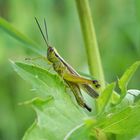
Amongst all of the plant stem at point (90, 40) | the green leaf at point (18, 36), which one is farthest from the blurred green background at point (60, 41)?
the plant stem at point (90, 40)

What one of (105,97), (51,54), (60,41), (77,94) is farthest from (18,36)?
(60,41)

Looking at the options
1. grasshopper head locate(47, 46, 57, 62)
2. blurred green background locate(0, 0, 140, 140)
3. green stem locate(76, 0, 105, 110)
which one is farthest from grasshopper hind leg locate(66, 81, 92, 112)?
blurred green background locate(0, 0, 140, 140)

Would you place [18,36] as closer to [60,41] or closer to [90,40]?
[90,40]

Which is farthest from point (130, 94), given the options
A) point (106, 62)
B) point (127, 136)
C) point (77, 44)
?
point (77, 44)

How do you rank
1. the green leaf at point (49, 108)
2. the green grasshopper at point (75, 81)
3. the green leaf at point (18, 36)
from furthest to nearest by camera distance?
the green leaf at point (18, 36), the green grasshopper at point (75, 81), the green leaf at point (49, 108)

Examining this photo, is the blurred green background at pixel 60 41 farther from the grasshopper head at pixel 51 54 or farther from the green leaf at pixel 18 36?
the green leaf at pixel 18 36
